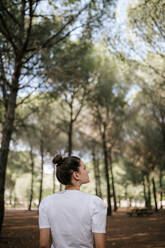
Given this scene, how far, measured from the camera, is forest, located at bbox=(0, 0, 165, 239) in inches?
341

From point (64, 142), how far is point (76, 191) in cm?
2582

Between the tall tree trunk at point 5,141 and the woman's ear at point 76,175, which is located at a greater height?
the tall tree trunk at point 5,141

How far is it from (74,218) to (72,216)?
22 millimetres

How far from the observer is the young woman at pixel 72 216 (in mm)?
1577

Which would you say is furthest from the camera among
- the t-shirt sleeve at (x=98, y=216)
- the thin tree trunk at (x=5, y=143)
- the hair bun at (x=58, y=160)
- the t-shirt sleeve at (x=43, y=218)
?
the thin tree trunk at (x=5, y=143)

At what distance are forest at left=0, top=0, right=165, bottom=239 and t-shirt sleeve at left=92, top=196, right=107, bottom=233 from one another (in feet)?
2.70

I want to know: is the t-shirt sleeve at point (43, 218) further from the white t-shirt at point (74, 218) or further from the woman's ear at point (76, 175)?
the woman's ear at point (76, 175)

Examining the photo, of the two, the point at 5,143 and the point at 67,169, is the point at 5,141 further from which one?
the point at 67,169

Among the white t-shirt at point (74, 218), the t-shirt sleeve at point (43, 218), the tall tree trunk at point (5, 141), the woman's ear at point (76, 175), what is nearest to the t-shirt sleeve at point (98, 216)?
the white t-shirt at point (74, 218)

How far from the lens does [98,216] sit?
1569mm

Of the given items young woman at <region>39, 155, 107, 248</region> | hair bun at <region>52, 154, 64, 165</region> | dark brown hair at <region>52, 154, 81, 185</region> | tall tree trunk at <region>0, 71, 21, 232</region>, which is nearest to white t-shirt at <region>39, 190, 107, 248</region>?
young woman at <region>39, 155, 107, 248</region>

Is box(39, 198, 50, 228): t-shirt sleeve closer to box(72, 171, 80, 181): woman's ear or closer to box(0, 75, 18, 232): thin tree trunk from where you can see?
box(72, 171, 80, 181): woman's ear

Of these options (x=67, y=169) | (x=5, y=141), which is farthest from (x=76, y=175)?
(x=5, y=141)

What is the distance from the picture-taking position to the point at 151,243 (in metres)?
7.24
